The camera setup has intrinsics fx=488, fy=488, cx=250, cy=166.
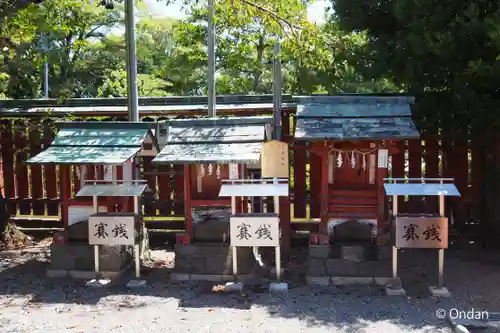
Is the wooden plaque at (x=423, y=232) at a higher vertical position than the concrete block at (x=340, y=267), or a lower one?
higher

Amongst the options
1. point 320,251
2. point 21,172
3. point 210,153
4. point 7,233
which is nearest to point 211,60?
point 210,153

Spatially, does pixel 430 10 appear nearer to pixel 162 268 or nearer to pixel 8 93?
pixel 162 268

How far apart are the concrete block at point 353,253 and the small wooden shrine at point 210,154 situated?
1.82 m

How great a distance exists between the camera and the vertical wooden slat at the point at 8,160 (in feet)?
35.6

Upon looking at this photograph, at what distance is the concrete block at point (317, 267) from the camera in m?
7.72

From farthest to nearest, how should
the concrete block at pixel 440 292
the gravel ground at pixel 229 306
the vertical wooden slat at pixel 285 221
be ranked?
1. the vertical wooden slat at pixel 285 221
2. the concrete block at pixel 440 292
3. the gravel ground at pixel 229 306

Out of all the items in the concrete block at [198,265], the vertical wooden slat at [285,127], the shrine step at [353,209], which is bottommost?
the concrete block at [198,265]

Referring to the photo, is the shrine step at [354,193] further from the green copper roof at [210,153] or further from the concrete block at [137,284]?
the concrete block at [137,284]

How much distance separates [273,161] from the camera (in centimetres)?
813

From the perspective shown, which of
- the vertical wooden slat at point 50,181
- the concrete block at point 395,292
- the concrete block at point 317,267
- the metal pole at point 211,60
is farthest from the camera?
the vertical wooden slat at point 50,181

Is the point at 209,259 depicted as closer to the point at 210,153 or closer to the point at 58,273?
the point at 210,153

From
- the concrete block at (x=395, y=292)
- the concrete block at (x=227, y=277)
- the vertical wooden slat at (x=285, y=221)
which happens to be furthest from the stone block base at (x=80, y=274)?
the concrete block at (x=395, y=292)

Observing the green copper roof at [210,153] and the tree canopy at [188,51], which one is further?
the tree canopy at [188,51]

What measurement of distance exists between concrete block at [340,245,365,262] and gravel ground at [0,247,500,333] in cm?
46
